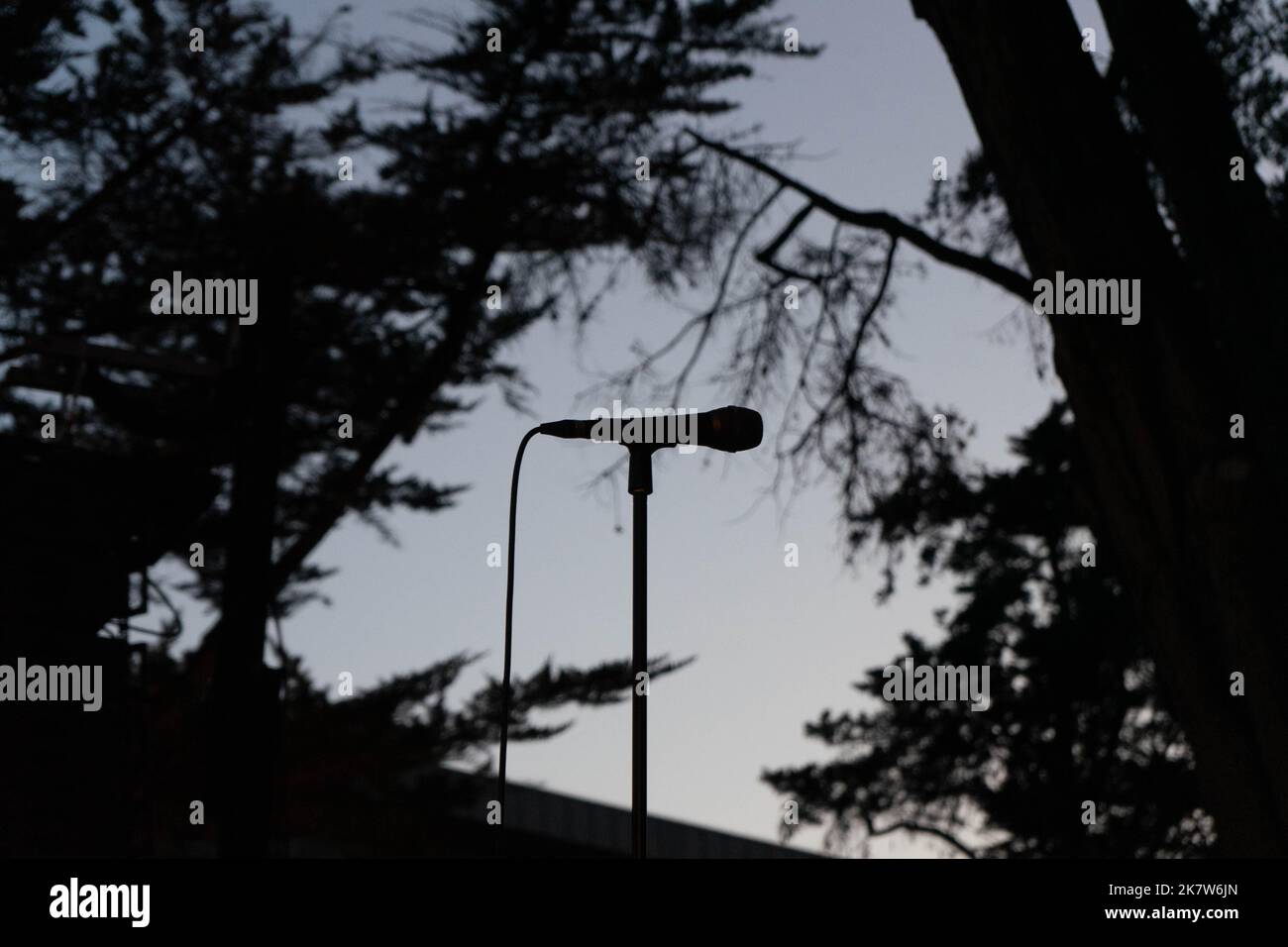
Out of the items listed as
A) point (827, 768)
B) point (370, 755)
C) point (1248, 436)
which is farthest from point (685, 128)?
point (827, 768)

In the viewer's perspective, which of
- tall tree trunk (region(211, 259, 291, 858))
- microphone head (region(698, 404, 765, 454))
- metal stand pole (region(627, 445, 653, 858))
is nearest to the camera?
metal stand pole (region(627, 445, 653, 858))

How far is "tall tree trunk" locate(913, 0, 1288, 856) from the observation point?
5000 mm

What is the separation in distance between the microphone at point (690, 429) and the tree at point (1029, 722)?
1217 centimetres

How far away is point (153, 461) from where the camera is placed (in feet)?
25.5

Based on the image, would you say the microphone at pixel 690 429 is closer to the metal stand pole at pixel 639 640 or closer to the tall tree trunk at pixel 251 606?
the metal stand pole at pixel 639 640

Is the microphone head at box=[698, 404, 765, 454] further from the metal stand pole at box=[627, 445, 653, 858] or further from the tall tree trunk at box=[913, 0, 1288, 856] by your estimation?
the tall tree trunk at box=[913, 0, 1288, 856]

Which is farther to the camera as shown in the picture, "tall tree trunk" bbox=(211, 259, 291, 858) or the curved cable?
"tall tree trunk" bbox=(211, 259, 291, 858)

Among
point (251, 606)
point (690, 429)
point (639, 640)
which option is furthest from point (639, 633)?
point (251, 606)

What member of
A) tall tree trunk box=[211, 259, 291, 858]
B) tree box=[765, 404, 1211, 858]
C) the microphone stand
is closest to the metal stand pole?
the microphone stand

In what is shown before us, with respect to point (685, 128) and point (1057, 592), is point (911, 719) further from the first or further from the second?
point (685, 128)

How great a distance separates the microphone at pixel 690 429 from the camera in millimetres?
3637

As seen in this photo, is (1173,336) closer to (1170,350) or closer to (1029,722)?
(1170,350)

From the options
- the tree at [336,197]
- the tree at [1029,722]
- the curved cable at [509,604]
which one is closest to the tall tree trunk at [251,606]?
the tree at [336,197]

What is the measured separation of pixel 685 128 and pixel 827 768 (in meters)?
8.75
